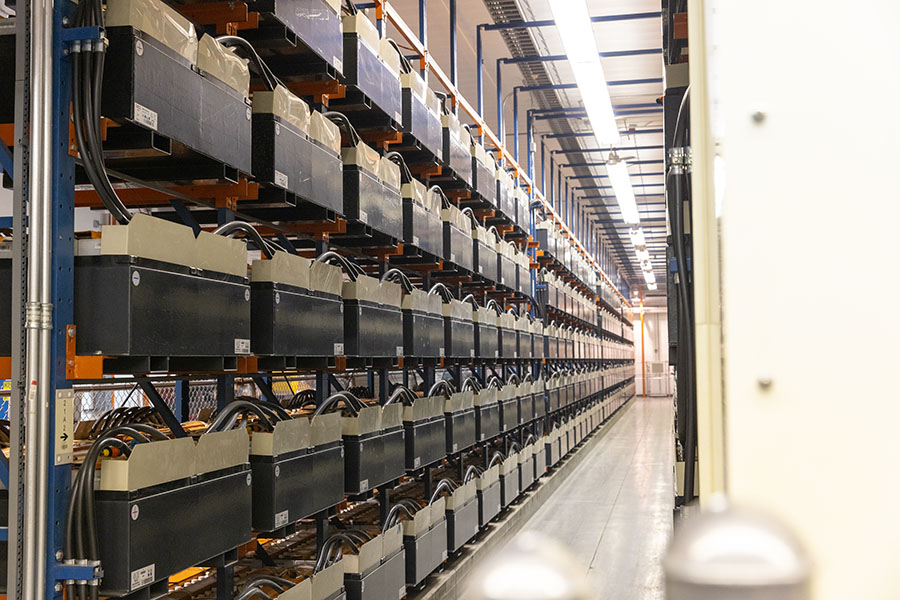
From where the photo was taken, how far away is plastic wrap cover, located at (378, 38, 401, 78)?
545 cm

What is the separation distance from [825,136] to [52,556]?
2549mm

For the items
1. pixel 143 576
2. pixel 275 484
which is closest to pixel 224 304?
pixel 275 484

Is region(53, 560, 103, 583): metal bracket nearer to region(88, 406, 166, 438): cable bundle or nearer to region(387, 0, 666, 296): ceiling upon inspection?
region(88, 406, 166, 438): cable bundle

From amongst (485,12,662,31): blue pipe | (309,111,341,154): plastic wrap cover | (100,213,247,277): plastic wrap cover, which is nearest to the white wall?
(485,12,662,31): blue pipe

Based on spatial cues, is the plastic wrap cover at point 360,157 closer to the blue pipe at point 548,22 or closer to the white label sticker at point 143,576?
the white label sticker at point 143,576

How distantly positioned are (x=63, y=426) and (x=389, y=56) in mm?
3640

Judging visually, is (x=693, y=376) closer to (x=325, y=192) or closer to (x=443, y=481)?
(x=325, y=192)

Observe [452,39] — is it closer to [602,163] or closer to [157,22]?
[157,22]

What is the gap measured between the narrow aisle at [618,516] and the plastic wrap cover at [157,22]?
2.92 meters

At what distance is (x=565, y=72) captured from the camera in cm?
1288

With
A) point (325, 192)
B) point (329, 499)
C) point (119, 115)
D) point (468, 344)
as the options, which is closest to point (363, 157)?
point (325, 192)

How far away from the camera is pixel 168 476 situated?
9.64 ft

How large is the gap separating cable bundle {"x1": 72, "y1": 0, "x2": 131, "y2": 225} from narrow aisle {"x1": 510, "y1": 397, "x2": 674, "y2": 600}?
2.90 metres

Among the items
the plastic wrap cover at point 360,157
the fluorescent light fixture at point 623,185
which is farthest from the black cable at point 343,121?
the fluorescent light fixture at point 623,185
